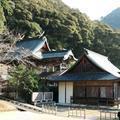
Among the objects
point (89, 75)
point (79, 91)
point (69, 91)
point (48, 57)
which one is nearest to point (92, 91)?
point (79, 91)

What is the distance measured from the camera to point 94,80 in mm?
34688

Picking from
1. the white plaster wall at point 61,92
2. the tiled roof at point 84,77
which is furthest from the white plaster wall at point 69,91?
the tiled roof at point 84,77

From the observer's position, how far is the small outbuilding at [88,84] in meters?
34.3

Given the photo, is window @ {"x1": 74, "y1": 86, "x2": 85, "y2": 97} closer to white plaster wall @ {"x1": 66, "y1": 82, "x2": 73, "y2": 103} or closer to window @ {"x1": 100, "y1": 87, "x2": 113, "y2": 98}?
white plaster wall @ {"x1": 66, "y1": 82, "x2": 73, "y2": 103}

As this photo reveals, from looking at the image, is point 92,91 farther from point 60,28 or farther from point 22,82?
point 60,28

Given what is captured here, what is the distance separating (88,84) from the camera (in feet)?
117

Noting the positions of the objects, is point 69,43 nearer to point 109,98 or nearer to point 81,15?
point 81,15

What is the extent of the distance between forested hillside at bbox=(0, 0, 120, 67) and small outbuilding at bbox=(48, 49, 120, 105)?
19480mm

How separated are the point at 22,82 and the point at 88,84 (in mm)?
7208

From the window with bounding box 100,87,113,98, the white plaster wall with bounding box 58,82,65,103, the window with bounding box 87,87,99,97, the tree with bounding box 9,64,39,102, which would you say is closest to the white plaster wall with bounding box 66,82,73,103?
the white plaster wall with bounding box 58,82,65,103

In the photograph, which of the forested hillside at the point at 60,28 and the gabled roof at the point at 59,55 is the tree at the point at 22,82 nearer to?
the gabled roof at the point at 59,55

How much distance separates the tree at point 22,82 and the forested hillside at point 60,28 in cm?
2099

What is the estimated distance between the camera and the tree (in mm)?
33344

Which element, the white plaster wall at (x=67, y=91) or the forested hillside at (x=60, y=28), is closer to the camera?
the white plaster wall at (x=67, y=91)
